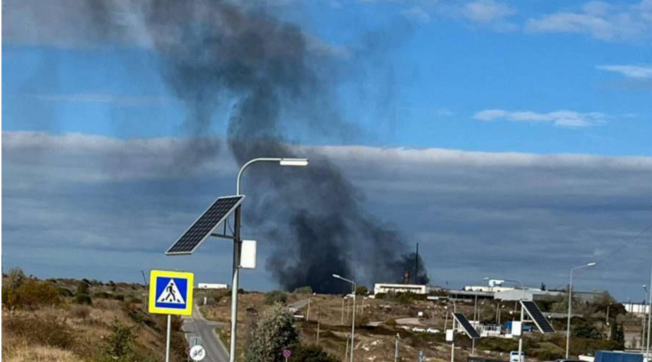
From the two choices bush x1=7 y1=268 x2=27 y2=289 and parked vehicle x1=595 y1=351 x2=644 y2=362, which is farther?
bush x1=7 y1=268 x2=27 y2=289

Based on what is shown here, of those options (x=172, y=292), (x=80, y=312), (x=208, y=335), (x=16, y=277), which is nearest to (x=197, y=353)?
(x=172, y=292)

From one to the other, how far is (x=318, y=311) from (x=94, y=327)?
93.3 m

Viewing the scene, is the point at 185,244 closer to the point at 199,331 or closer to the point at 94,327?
Result: the point at 94,327

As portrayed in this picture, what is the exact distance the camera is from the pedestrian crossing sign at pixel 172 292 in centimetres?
2294

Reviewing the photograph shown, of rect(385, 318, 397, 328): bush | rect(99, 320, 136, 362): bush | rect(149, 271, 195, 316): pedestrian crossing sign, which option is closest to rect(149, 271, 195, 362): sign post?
rect(149, 271, 195, 316): pedestrian crossing sign

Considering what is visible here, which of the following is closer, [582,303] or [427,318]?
[427,318]

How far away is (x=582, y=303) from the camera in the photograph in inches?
7367

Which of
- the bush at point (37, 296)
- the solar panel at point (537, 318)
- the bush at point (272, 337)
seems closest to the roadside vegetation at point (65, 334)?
the bush at point (37, 296)

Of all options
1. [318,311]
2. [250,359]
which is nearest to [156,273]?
[250,359]

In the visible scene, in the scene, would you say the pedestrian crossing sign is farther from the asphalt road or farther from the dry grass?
the asphalt road

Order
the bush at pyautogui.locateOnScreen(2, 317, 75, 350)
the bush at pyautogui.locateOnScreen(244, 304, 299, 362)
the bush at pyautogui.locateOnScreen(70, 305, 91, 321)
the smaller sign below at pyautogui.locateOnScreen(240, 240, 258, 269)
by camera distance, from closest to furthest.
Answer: the smaller sign below at pyautogui.locateOnScreen(240, 240, 258, 269), the bush at pyautogui.locateOnScreen(2, 317, 75, 350), the bush at pyautogui.locateOnScreen(70, 305, 91, 321), the bush at pyautogui.locateOnScreen(244, 304, 299, 362)

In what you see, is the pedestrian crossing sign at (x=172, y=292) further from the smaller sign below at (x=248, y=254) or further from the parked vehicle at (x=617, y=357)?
the parked vehicle at (x=617, y=357)

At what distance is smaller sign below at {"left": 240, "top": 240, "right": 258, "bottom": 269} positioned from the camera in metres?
22.2

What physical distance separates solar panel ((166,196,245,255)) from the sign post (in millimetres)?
552
